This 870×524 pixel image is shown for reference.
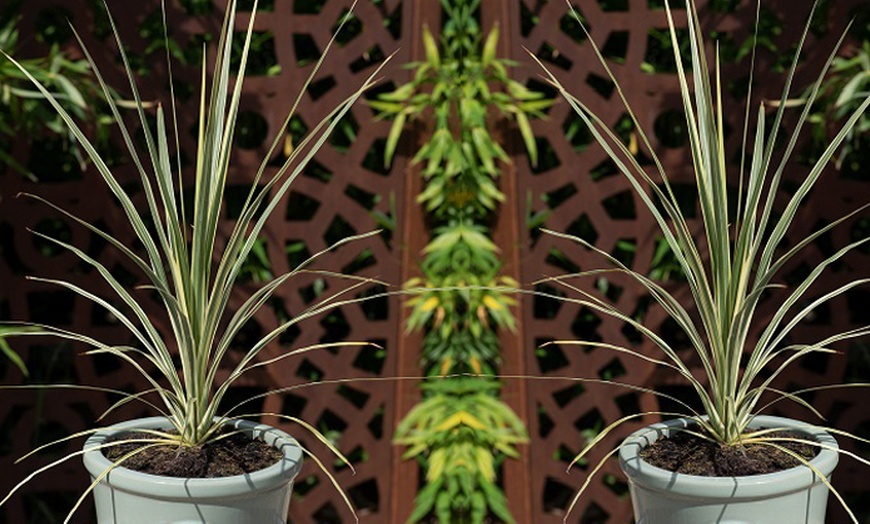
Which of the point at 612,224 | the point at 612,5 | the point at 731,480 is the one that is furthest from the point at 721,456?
the point at 612,5

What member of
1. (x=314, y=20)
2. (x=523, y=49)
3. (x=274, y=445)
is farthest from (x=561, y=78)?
(x=274, y=445)

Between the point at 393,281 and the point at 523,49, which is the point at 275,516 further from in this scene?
the point at 523,49

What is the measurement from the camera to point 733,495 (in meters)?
2.01

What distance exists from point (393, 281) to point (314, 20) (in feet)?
1.92

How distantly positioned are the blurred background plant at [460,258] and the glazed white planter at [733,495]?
0.64 m

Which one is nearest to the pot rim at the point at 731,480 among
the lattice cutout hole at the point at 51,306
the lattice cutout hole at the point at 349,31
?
the lattice cutout hole at the point at 349,31

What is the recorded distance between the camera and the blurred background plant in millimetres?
2676

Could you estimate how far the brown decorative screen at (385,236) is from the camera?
8.71 ft

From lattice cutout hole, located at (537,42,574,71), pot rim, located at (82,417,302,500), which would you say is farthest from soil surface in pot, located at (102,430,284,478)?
lattice cutout hole, located at (537,42,574,71)

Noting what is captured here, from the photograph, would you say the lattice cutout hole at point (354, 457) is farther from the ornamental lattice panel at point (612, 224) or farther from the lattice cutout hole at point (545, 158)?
the lattice cutout hole at point (545, 158)

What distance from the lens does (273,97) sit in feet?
8.71

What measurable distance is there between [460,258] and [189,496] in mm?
926

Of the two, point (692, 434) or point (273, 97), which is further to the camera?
point (273, 97)

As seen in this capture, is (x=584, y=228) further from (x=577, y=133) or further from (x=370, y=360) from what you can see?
(x=370, y=360)
